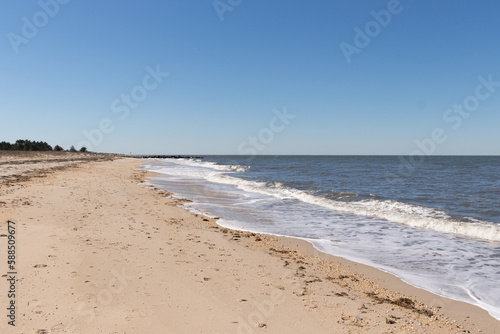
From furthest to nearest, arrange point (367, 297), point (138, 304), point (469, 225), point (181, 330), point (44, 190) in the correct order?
point (44, 190), point (469, 225), point (367, 297), point (138, 304), point (181, 330)

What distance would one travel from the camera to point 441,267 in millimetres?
7219

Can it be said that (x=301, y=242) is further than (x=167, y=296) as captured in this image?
Yes

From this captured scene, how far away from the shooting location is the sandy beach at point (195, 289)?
13.8ft

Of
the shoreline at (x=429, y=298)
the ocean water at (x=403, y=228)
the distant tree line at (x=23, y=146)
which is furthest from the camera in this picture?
the distant tree line at (x=23, y=146)

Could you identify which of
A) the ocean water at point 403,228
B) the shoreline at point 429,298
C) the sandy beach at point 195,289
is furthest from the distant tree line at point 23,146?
the shoreline at point 429,298

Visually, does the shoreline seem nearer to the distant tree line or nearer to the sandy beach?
the sandy beach

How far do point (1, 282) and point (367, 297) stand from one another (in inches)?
245

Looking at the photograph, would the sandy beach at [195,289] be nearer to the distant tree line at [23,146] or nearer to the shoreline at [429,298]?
the shoreline at [429,298]

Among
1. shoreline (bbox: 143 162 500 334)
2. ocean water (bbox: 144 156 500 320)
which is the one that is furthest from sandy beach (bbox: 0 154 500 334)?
ocean water (bbox: 144 156 500 320)

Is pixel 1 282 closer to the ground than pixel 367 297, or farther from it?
farther from it

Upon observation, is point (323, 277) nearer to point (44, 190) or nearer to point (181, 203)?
point (181, 203)

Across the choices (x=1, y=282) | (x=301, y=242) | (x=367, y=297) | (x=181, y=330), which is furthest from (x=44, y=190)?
(x=367, y=297)

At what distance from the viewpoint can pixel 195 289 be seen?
5223 mm

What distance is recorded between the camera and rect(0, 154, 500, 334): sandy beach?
4.20m
